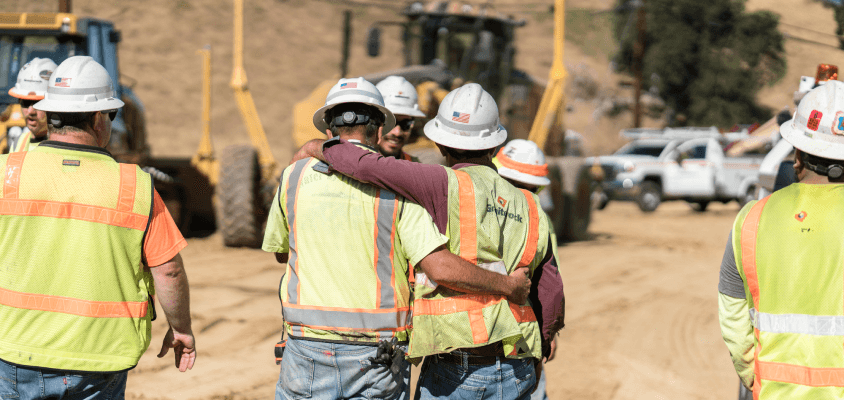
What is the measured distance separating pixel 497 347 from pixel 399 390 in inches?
16.1

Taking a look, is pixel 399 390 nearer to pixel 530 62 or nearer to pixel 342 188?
pixel 342 188

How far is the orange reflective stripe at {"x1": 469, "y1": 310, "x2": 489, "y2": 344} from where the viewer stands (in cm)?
288

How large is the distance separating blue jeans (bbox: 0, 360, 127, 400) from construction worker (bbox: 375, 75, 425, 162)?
6.45 ft

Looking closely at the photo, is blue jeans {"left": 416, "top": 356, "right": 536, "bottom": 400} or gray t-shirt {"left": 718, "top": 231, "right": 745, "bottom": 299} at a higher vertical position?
gray t-shirt {"left": 718, "top": 231, "right": 745, "bottom": 299}

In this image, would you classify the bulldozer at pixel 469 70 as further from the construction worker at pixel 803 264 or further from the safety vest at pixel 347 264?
the construction worker at pixel 803 264

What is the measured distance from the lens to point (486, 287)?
114 inches

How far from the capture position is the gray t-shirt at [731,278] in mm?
2795

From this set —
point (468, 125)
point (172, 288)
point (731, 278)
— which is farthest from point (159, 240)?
point (731, 278)

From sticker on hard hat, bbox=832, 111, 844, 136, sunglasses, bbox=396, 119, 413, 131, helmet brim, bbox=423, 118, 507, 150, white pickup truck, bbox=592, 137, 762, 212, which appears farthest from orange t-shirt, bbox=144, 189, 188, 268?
white pickup truck, bbox=592, 137, 762, 212

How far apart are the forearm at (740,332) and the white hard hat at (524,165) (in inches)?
45.1

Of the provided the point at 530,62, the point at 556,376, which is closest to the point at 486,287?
the point at 556,376

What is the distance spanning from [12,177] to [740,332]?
263 cm

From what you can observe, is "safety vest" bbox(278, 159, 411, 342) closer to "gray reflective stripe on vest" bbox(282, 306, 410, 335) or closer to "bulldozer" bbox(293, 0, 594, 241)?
"gray reflective stripe on vest" bbox(282, 306, 410, 335)

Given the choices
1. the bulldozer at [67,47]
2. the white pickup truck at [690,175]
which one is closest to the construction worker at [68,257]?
the bulldozer at [67,47]
